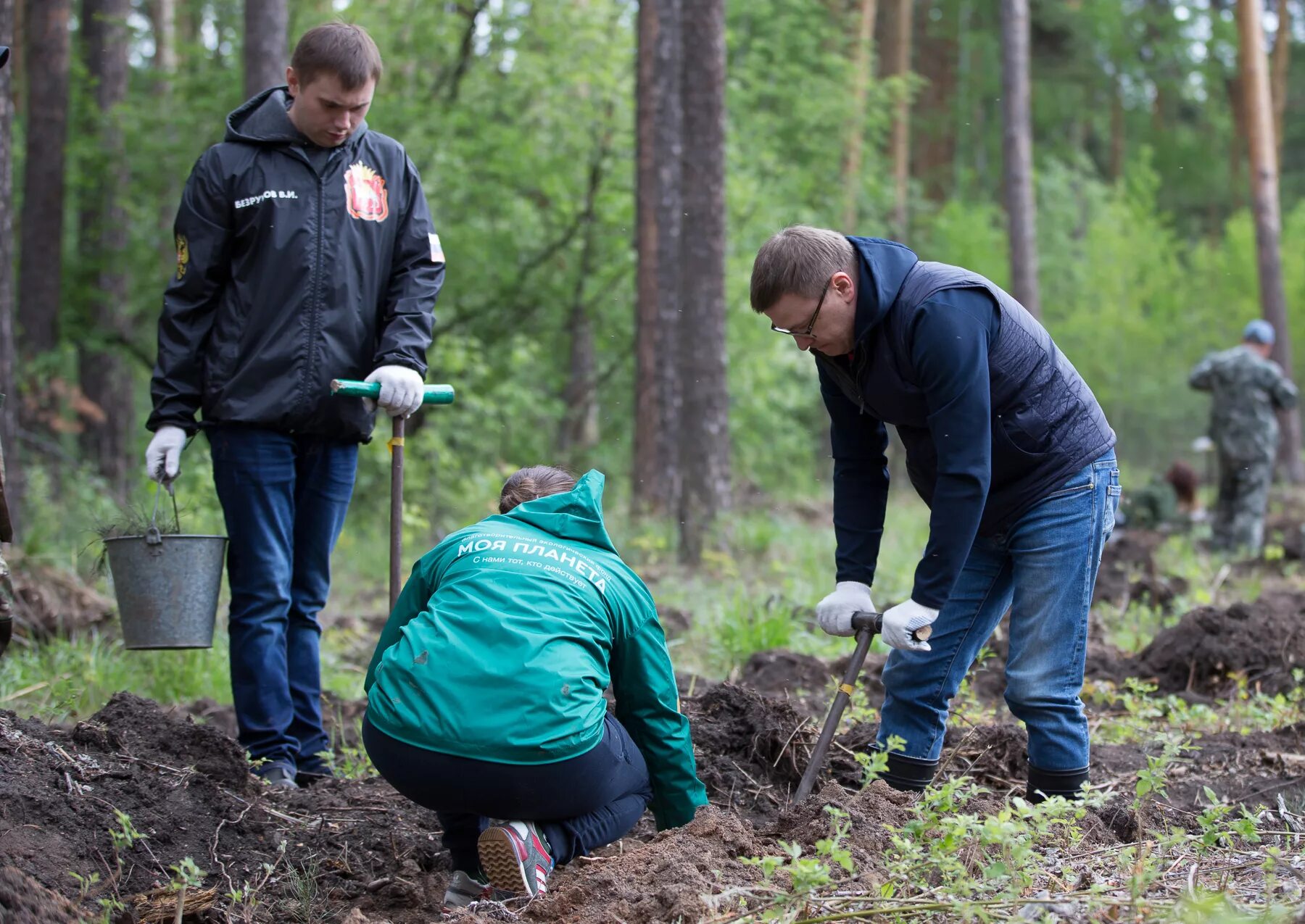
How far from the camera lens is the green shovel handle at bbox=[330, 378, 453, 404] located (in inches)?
155

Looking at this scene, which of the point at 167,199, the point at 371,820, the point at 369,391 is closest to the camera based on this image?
the point at 371,820

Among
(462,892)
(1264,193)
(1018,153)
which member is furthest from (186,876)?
(1264,193)

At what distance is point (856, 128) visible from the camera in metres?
21.0

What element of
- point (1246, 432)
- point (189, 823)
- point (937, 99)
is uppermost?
point (937, 99)

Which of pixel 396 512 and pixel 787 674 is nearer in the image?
pixel 396 512

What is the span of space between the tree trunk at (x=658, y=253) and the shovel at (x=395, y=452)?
714 cm

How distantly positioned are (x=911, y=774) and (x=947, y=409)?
3.97 feet

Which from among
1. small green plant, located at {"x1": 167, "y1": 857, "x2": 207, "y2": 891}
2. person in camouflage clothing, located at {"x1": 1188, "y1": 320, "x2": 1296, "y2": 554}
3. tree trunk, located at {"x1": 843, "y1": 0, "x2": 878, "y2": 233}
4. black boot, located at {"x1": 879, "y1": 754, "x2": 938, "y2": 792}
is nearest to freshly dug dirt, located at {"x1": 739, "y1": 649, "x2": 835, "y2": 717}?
black boot, located at {"x1": 879, "y1": 754, "x2": 938, "y2": 792}

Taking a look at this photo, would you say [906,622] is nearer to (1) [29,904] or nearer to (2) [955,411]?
(2) [955,411]

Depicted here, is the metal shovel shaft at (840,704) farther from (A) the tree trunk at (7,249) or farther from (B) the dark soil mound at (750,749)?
(A) the tree trunk at (7,249)

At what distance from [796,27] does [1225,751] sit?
61.9ft

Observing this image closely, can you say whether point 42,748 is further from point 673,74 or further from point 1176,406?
point 1176,406

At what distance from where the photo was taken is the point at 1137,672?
19.6 feet

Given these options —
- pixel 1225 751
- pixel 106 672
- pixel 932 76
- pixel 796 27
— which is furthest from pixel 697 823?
pixel 932 76
